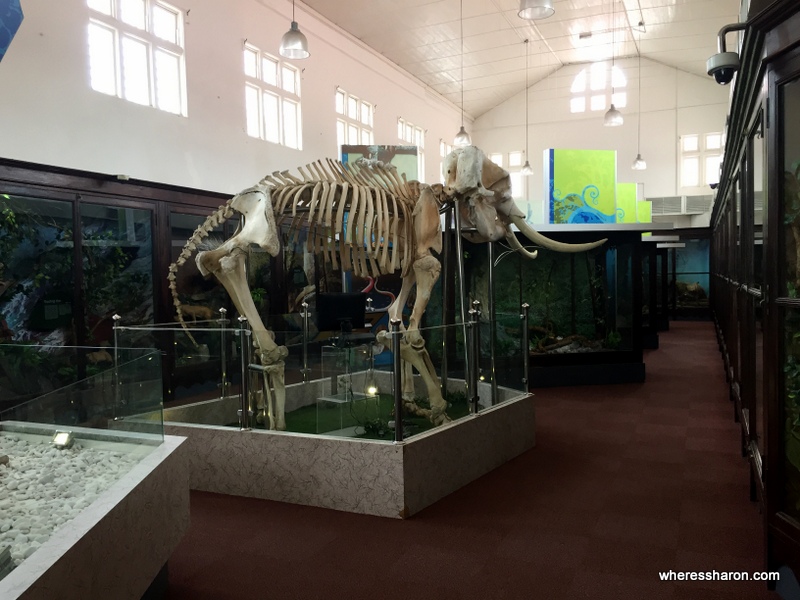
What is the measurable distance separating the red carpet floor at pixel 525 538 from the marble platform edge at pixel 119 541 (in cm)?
55

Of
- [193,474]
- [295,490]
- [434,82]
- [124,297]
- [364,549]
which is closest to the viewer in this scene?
[364,549]

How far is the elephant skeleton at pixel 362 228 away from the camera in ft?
15.9

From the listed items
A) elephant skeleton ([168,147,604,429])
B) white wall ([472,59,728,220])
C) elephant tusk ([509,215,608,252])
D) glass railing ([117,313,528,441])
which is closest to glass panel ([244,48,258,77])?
elephant skeleton ([168,147,604,429])

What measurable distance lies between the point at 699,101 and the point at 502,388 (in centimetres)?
1692

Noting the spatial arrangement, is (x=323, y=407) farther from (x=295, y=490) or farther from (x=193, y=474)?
(x=193, y=474)

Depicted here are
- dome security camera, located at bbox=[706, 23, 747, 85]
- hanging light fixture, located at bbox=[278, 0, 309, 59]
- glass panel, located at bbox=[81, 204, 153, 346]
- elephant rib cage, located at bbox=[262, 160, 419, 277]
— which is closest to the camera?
dome security camera, located at bbox=[706, 23, 747, 85]

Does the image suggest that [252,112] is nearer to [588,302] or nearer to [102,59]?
[102,59]

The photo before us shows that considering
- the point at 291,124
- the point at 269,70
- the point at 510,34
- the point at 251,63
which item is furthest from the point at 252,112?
the point at 510,34

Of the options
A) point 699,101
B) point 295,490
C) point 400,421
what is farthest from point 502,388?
point 699,101

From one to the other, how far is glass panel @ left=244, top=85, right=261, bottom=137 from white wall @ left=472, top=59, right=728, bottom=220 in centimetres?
1171

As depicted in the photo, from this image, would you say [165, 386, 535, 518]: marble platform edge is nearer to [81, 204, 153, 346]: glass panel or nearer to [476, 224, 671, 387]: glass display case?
[81, 204, 153, 346]: glass panel

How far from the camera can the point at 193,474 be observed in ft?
15.4

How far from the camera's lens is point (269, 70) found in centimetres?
1081

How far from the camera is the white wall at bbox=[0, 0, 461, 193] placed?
21.2 feet
